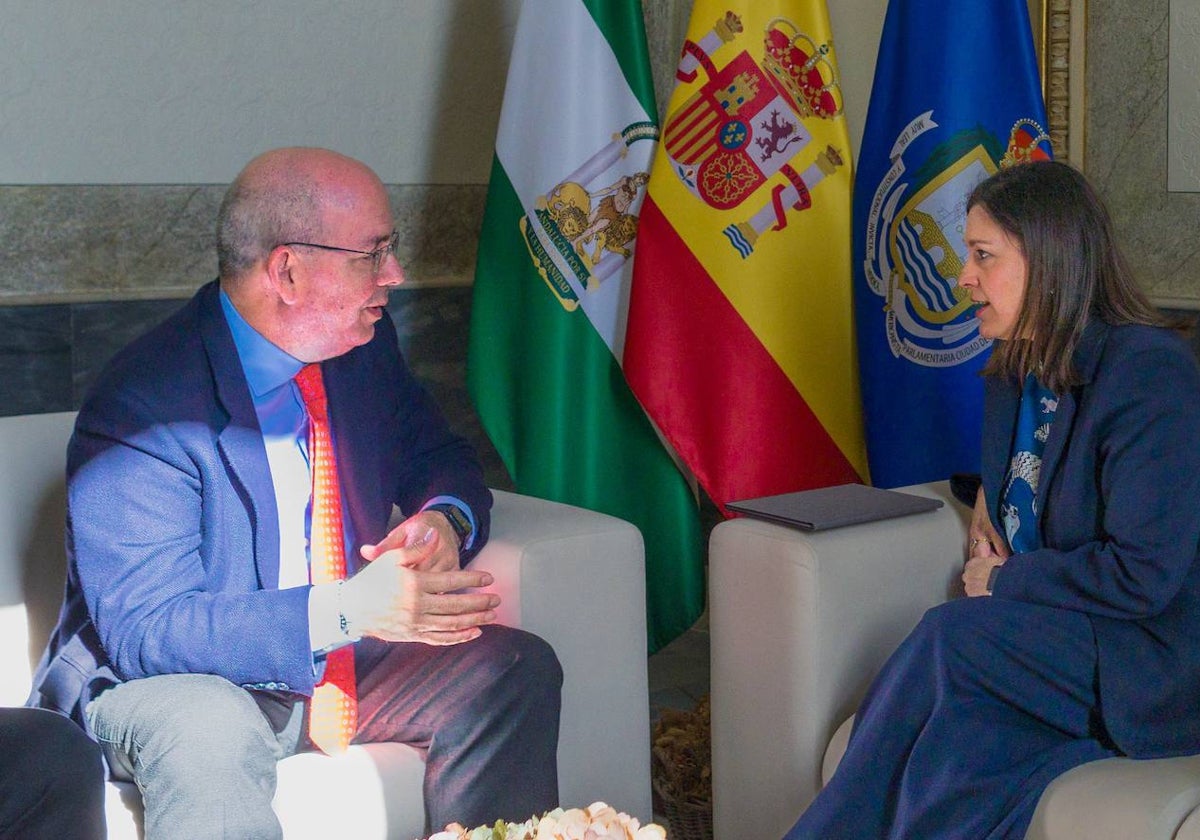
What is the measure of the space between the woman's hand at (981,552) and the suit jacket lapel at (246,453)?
110 centimetres

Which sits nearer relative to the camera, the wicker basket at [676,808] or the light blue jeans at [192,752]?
the light blue jeans at [192,752]

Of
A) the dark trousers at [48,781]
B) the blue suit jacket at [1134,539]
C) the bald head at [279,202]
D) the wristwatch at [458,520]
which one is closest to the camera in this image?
the dark trousers at [48,781]

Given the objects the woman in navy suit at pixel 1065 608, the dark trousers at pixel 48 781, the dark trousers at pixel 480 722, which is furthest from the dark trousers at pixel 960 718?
the dark trousers at pixel 48 781

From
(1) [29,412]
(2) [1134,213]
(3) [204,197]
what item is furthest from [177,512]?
(2) [1134,213]

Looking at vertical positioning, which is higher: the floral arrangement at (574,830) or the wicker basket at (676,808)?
the floral arrangement at (574,830)

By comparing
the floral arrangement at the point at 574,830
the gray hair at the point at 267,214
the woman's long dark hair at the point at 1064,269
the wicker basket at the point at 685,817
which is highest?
the gray hair at the point at 267,214

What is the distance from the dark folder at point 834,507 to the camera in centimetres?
238

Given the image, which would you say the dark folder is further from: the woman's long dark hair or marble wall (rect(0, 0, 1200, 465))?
marble wall (rect(0, 0, 1200, 465))

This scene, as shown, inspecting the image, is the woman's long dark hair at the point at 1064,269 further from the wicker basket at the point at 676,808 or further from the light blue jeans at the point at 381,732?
the wicker basket at the point at 676,808

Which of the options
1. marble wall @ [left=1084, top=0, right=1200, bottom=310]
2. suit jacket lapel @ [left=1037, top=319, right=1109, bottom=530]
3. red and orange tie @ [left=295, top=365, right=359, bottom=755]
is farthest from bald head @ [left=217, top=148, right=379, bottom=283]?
marble wall @ [left=1084, top=0, right=1200, bottom=310]

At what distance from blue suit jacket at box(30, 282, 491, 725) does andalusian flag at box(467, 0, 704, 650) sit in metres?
1.11

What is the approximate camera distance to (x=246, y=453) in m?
2.11

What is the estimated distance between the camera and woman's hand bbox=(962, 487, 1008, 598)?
233 centimetres

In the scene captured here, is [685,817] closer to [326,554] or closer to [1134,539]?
[326,554]
